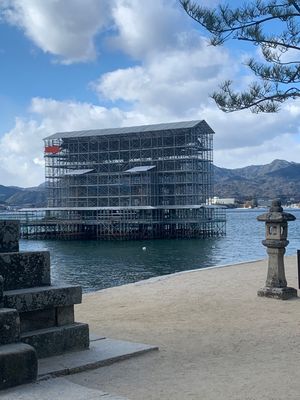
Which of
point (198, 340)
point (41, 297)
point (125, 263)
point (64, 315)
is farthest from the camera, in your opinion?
point (125, 263)

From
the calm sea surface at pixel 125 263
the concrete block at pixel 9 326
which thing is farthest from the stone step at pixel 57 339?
the calm sea surface at pixel 125 263

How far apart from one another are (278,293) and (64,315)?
5.71 m

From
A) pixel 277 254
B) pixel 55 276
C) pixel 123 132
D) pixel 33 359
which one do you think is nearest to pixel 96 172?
pixel 123 132

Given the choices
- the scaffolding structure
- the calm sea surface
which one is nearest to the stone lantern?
the calm sea surface

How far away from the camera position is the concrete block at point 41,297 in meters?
4.92

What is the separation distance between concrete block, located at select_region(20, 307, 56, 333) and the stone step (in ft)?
0.19

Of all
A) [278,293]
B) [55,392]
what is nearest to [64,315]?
[55,392]

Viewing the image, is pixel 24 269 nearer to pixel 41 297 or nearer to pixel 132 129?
pixel 41 297

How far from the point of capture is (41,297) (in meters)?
5.15

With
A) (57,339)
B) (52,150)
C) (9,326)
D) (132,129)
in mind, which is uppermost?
(132,129)

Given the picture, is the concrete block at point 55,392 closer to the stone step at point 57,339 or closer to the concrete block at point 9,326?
the concrete block at point 9,326

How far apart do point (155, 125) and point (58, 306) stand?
70151 millimetres

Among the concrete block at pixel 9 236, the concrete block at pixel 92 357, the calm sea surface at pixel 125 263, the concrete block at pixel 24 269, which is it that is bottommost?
the calm sea surface at pixel 125 263

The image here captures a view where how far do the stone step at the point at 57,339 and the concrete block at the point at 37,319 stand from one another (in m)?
0.06
